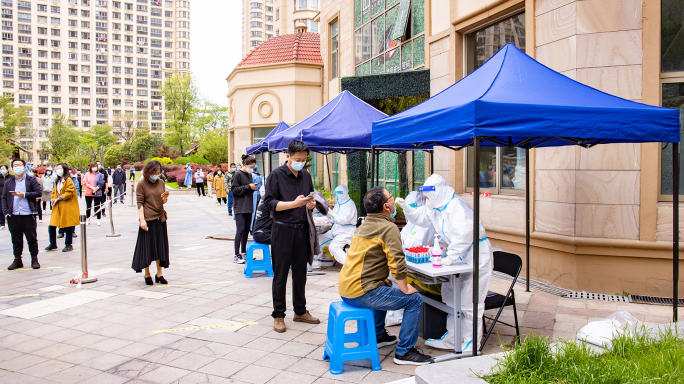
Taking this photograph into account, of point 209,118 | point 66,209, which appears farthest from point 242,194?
point 209,118

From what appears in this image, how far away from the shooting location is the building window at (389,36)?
36.3 feet

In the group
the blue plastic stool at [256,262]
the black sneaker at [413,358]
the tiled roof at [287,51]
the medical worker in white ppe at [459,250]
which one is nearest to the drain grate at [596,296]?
the medical worker in white ppe at [459,250]

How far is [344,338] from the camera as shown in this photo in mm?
4172

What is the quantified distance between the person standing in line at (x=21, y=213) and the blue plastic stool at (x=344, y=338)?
699 cm

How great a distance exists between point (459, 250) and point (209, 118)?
63.7 meters

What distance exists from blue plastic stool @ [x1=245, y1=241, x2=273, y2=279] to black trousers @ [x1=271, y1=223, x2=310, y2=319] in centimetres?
268

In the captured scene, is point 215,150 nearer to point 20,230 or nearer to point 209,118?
point 209,118

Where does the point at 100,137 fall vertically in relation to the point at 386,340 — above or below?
above

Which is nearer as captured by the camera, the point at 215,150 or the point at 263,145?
the point at 263,145

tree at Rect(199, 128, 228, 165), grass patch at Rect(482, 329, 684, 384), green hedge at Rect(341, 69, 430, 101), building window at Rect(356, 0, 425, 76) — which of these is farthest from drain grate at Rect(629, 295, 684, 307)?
tree at Rect(199, 128, 228, 165)

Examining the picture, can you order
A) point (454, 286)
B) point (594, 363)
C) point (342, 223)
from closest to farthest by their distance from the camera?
point (594, 363), point (454, 286), point (342, 223)

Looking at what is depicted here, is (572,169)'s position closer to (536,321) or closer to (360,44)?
(536,321)

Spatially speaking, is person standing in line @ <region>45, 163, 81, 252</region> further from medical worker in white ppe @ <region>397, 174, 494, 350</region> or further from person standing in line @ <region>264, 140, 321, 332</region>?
medical worker in white ppe @ <region>397, 174, 494, 350</region>

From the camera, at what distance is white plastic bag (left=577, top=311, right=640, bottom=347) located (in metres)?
3.58
